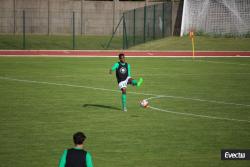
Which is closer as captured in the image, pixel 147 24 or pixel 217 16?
pixel 217 16

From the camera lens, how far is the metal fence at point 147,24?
54094mm

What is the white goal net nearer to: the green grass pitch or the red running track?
the red running track

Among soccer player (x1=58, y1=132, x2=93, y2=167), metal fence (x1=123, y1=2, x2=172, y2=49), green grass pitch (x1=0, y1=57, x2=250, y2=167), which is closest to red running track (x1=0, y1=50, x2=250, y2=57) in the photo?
metal fence (x1=123, y1=2, x2=172, y2=49)

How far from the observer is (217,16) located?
53.2m

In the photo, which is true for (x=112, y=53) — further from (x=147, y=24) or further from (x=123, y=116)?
(x=123, y=116)

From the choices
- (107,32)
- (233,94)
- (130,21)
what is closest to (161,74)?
(233,94)

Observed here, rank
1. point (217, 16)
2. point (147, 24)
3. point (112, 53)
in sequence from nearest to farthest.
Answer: point (112, 53)
point (217, 16)
point (147, 24)

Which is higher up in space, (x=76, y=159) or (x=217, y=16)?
(x=217, y=16)

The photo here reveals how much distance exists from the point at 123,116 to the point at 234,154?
5982mm

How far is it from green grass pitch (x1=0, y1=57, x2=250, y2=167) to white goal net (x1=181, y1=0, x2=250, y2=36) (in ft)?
59.4

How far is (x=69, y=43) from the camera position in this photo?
55.2 meters

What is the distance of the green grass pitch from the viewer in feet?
48.6

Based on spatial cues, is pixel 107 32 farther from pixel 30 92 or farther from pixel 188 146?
pixel 188 146

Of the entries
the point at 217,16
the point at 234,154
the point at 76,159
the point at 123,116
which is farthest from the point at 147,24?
the point at 76,159
